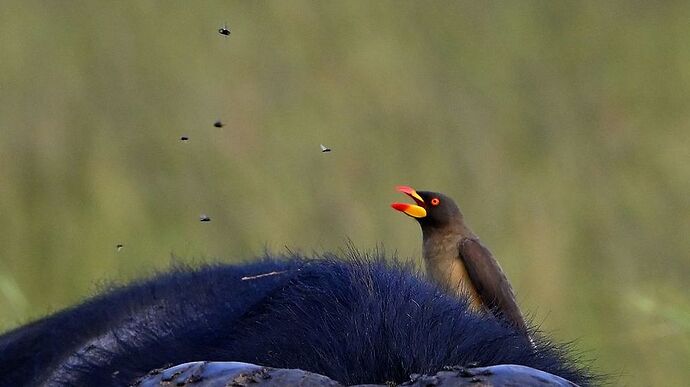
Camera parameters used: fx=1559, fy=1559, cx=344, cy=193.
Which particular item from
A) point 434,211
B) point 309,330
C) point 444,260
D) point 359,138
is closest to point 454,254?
point 444,260

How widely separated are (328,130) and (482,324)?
565 cm

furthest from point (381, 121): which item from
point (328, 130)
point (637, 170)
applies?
point (637, 170)

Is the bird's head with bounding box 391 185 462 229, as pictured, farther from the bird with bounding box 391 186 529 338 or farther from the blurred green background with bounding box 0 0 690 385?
the blurred green background with bounding box 0 0 690 385

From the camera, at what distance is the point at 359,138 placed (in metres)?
8.35

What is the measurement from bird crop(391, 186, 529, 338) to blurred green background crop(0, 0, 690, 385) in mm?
3242

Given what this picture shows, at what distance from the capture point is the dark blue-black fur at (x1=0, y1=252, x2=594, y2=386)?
257cm

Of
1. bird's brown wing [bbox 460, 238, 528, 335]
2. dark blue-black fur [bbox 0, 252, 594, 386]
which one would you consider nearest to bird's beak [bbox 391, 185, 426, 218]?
bird's brown wing [bbox 460, 238, 528, 335]

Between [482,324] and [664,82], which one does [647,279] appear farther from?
[482,324]

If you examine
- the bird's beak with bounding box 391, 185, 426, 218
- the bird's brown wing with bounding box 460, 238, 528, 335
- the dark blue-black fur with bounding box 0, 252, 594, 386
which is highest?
the bird's beak with bounding box 391, 185, 426, 218

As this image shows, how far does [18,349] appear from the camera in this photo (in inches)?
162

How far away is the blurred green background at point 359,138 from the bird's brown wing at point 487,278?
3.36 metres

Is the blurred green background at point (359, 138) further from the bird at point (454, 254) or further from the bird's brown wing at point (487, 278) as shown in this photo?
the bird's brown wing at point (487, 278)

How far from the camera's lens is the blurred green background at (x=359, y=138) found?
8.03 meters

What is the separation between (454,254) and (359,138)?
394 centimetres
